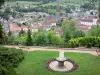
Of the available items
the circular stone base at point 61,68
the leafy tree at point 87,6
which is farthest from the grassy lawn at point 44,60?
the leafy tree at point 87,6

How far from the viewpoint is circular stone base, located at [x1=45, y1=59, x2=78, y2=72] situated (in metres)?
12.6

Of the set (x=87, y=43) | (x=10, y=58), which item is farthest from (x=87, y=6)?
(x=10, y=58)

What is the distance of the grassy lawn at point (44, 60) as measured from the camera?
39.8 ft

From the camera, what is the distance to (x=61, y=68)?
12.7 m

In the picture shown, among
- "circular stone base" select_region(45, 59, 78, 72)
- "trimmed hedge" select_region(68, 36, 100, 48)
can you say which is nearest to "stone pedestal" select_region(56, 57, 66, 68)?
"circular stone base" select_region(45, 59, 78, 72)

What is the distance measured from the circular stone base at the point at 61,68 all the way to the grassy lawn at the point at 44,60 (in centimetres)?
29

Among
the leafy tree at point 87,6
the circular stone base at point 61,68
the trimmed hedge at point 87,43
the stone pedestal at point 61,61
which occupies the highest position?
the leafy tree at point 87,6

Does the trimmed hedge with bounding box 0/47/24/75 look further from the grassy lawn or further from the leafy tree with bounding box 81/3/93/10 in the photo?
the leafy tree with bounding box 81/3/93/10

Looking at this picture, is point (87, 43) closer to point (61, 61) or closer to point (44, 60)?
point (44, 60)

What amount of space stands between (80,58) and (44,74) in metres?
3.08

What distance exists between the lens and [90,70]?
40.3ft

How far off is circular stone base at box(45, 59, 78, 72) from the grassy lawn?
29cm

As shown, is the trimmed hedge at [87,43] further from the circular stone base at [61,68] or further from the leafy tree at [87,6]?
the leafy tree at [87,6]

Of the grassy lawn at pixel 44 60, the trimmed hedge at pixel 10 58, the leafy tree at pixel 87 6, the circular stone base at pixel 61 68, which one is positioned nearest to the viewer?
the grassy lawn at pixel 44 60
